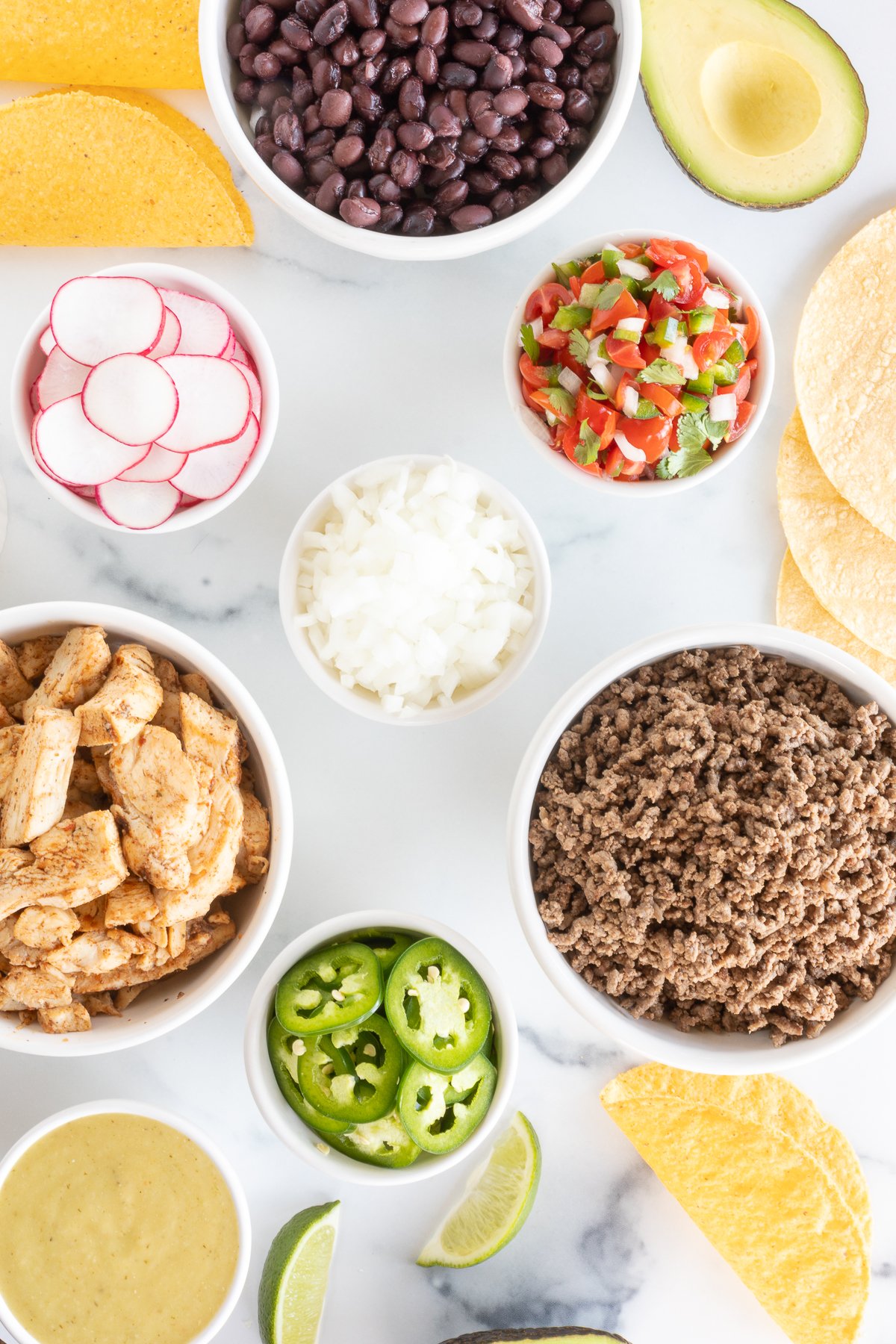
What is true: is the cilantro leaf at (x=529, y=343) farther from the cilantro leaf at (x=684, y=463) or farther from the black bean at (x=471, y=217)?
the cilantro leaf at (x=684, y=463)

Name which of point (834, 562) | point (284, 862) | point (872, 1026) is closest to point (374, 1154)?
point (284, 862)

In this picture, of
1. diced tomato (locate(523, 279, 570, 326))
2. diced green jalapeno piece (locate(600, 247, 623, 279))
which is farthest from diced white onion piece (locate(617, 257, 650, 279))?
diced tomato (locate(523, 279, 570, 326))

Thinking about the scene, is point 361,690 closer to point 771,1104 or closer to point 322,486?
point 322,486

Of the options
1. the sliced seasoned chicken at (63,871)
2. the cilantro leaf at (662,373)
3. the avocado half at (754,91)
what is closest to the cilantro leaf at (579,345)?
the cilantro leaf at (662,373)

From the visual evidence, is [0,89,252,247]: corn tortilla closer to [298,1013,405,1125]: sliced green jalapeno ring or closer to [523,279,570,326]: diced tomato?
[523,279,570,326]: diced tomato

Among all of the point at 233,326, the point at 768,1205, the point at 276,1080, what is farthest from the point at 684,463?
the point at 768,1205

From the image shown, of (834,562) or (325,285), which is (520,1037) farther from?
(325,285)
